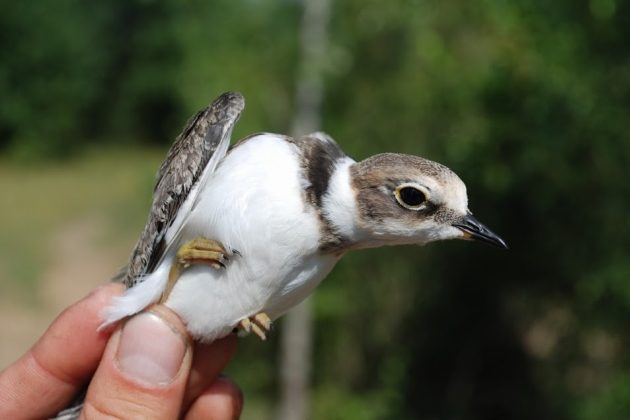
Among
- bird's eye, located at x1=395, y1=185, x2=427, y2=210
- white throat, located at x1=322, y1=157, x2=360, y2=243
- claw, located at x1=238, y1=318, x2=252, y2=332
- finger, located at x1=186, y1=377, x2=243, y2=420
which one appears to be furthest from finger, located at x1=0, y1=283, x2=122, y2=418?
bird's eye, located at x1=395, y1=185, x2=427, y2=210

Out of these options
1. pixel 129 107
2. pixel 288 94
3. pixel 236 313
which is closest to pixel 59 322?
pixel 236 313

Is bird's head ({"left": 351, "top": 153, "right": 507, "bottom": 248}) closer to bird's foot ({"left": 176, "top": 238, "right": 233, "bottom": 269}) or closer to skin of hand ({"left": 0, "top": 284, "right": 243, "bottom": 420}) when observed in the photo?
bird's foot ({"left": 176, "top": 238, "right": 233, "bottom": 269})

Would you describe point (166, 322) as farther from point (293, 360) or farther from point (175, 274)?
point (293, 360)

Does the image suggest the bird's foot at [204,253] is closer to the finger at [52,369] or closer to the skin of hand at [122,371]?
the skin of hand at [122,371]

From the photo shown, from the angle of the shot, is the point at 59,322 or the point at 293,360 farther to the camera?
the point at 293,360

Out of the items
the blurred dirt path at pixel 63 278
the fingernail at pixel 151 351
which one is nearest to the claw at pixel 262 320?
the fingernail at pixel 151 351

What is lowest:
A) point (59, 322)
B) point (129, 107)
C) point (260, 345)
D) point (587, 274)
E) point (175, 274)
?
point (129, 107)

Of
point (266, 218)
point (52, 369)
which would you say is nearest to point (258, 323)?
point (266, 218)

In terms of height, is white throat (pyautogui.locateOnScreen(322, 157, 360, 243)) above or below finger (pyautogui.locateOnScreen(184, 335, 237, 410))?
above

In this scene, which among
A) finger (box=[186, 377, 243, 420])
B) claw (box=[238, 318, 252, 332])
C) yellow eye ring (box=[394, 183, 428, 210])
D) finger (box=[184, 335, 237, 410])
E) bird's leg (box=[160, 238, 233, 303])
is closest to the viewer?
yellow eye ring (box=[394, 183, 428, 210])
